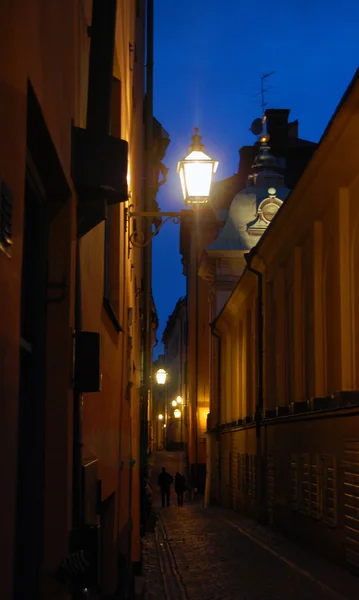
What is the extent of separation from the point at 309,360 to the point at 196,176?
8.33 meters

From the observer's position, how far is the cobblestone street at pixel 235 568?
12.5 meters

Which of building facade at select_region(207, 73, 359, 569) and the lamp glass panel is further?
building facade at select_region(207, 73, 359, 569)

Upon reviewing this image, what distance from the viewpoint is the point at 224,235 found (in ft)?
123

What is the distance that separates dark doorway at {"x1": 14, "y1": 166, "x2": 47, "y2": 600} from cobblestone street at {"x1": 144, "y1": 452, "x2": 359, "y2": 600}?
26.2 ft

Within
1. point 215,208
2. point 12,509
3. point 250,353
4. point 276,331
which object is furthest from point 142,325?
point 215,208

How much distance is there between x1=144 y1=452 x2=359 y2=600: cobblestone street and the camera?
490 inches

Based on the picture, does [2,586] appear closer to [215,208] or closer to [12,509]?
[12,509]

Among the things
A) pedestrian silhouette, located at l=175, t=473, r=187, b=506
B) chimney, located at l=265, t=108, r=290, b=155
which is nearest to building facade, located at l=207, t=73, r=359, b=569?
pedestrian silhouette, located at l=175, t=473, r=187, b=506

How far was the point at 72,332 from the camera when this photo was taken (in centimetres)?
443

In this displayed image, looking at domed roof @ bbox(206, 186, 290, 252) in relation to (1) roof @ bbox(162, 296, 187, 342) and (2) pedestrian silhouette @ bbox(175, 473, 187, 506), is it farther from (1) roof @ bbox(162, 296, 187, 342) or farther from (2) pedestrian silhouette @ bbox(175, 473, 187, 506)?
(1) roof @ bbox(162, 296, 187, 342)

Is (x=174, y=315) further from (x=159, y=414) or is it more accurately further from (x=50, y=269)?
(x=50, y=269)

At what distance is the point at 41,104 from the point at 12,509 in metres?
1.37

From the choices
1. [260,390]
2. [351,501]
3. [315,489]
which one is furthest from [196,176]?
[260,390]

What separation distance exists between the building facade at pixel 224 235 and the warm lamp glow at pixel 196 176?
2459 cm
